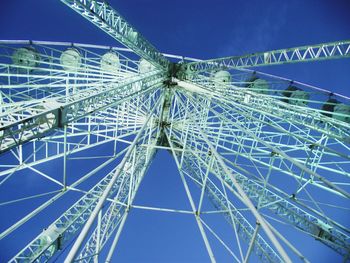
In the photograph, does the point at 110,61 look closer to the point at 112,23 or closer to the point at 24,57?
the point at 24,57

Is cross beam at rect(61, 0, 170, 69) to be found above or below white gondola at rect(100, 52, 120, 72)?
above

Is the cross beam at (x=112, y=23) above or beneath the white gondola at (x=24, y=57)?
above

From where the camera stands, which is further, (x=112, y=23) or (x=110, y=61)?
(x=110, y=61)

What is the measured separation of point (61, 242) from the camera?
53.9 feet

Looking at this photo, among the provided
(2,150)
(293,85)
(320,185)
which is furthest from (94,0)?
(293,85)

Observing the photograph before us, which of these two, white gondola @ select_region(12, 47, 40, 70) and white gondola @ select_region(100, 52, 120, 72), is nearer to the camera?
white gondola @ select_region(12, 47, 40, 70)

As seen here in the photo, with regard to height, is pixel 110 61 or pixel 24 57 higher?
pixel 110 61

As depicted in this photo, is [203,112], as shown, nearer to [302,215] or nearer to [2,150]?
[302,215]

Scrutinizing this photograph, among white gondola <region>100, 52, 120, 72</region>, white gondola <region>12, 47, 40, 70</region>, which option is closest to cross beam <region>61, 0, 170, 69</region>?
white gondola <region>100, 52, 120, 72</region>

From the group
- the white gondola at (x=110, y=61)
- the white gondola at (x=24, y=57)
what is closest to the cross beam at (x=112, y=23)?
the white gondola at (x=110, y=61)

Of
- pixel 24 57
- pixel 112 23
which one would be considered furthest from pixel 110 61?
pixel 112 23

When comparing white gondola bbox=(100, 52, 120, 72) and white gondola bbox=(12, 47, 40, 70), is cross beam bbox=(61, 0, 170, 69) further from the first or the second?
white gondola bbox=(12, 47, 40, 70)

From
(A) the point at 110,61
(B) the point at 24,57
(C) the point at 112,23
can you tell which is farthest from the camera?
(A) the point at 110,61

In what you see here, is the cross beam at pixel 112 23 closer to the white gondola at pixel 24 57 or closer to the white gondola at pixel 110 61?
the white gondola at pixel 110 61
